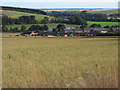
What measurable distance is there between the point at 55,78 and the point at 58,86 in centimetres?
72

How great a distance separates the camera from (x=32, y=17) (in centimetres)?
10712

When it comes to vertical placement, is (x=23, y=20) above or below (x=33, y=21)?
above

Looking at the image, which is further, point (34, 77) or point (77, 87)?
point (34, 77)

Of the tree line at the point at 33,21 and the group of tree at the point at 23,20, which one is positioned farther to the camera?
the tree line at the point at 33,21

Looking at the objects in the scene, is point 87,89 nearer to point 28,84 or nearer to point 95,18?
point 28,84

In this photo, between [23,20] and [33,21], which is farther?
[23,20]

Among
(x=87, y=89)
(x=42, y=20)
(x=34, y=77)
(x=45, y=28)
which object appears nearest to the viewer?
(x=87, y=89)

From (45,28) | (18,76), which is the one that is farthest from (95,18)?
(18,76)

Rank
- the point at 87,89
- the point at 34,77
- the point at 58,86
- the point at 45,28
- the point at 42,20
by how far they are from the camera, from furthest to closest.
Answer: the point at 42,20 < the point at 45,28 < the point at 34,77 < the point at 58,86 < the point at 87,89

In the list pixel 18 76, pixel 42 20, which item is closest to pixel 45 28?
pixel 42 20

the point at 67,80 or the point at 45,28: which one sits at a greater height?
the point at 67,80

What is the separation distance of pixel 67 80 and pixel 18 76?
2.01 m

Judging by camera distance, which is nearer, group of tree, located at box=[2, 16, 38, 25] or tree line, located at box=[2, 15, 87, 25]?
group of tree, located at box=[2, 16, 38, 25]

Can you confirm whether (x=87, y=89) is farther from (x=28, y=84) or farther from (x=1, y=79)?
(x=1, y=79)
